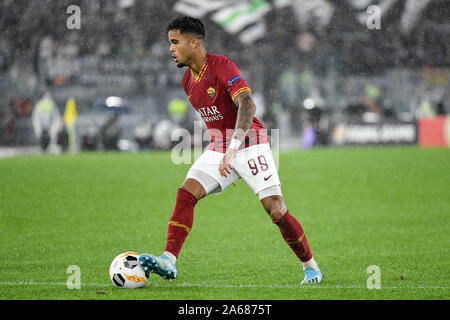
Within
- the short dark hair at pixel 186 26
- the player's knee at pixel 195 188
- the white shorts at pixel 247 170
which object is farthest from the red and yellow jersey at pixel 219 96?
the player's knee at pixel 195 188

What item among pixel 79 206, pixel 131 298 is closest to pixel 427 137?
pixel 79 206

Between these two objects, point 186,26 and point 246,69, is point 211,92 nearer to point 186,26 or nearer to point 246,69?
point 186,26

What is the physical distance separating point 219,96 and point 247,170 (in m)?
0.62

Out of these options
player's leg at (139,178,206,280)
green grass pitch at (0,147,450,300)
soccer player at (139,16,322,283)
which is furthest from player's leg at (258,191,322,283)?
player's leg at (139,178,206,280)

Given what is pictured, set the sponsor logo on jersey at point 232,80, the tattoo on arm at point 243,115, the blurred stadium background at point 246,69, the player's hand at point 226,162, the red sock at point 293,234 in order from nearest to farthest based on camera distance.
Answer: the player's hand at point 226,162
the tattoo on arm at point 243,115
the sponsor logo on jersey at point 232,80
the red sock at point 293,234
the blurred stadium background at point 246,69

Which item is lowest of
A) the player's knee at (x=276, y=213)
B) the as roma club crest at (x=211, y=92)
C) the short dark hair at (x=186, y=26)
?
the player's knee at (x=276, y=213)

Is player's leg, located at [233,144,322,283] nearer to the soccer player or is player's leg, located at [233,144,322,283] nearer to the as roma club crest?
the soccer player

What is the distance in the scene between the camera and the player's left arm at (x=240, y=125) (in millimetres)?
5469

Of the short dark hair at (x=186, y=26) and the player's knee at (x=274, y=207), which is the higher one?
the short dark hair at (x=186, y=26)

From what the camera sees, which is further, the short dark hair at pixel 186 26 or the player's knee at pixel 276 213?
the short dark hair at pixel 186 26

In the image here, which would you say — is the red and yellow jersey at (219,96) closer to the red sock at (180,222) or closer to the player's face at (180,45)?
the player's face at (180,45)

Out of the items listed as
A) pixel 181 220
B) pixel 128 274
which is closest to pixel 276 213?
pixel 181 220

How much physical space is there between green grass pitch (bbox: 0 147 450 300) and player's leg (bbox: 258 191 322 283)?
17 cm

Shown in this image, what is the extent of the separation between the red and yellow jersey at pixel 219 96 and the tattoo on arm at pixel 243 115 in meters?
0.06
